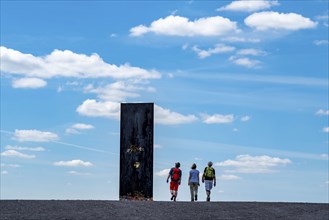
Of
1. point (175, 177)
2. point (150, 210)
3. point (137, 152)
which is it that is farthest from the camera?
point (175, 177)

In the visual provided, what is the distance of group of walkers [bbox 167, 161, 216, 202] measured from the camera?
24.8 meters

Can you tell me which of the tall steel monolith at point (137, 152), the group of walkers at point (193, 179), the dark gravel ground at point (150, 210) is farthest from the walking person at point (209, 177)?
the dark gravel ground at point (150, 210)

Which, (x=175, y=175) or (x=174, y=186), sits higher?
(x=175, y=175)

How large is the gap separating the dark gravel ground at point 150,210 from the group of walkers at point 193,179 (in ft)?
14.5

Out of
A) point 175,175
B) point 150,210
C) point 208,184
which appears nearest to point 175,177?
point 175,175

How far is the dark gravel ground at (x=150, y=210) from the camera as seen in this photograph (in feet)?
55.5

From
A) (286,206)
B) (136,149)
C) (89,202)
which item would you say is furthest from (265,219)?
(136,149)

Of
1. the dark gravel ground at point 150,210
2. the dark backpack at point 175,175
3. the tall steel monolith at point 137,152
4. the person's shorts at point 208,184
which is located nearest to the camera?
the dark gravel ground at point 150,210

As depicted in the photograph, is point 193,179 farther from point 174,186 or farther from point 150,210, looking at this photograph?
point 150,210

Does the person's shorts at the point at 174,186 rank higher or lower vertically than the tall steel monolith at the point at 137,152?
lower

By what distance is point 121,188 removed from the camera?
2409 centimetres

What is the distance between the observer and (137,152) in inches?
939

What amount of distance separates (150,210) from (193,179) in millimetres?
7140

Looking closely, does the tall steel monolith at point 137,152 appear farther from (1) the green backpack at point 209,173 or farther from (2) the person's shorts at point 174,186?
(1) the green backpack at point 209,173
